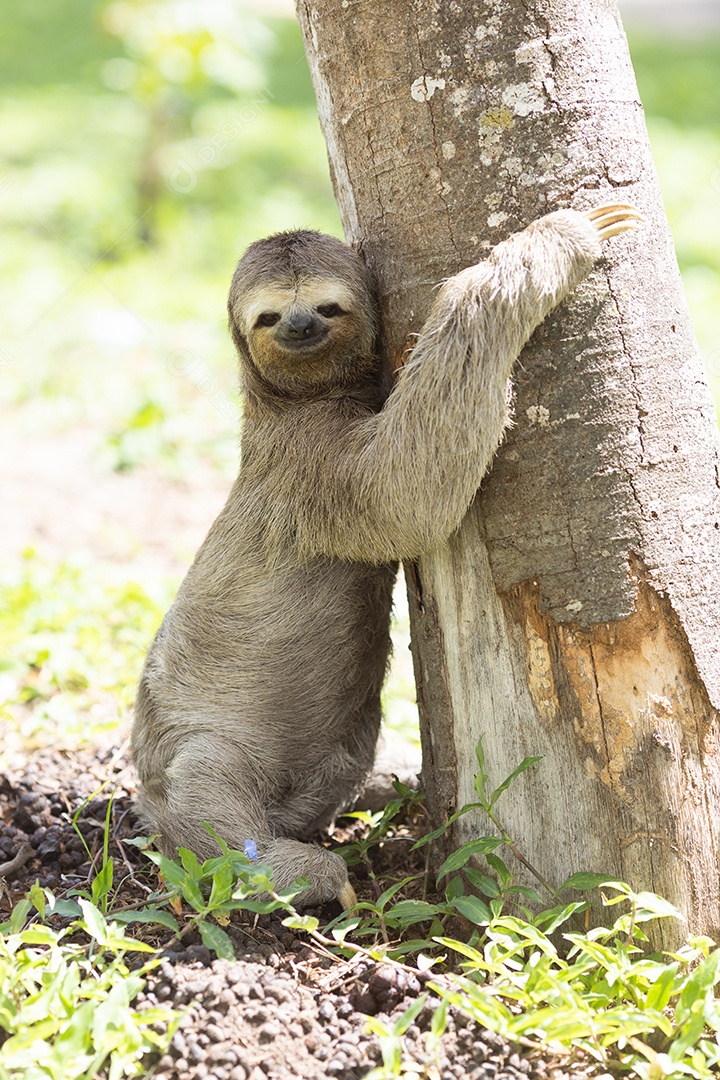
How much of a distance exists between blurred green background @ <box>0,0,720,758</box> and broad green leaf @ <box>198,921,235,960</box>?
80.9 inches

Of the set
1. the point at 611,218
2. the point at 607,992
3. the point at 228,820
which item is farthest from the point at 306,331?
the point at 607,992

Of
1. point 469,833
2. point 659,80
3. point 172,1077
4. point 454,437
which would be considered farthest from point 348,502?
point 659,80

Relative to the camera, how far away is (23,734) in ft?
16.9

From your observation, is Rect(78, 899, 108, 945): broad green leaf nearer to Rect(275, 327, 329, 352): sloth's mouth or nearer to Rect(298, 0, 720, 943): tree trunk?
Rect(298, 0, 720, 943): tree trunk

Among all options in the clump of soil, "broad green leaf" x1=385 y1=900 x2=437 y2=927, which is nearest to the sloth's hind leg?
the clump of soil

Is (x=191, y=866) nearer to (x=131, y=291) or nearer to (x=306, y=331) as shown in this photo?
(x=306, y=331)

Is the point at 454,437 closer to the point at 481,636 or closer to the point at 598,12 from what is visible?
the point at 481,636

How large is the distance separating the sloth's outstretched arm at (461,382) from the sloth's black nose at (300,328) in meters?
0.49

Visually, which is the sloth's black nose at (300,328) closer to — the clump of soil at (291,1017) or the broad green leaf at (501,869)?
the broad green leaf at (501,869)

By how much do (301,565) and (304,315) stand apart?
0.91 metres

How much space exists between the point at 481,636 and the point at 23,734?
281 cm

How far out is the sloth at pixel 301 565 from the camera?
10.8ft

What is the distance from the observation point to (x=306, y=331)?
12.2 ft

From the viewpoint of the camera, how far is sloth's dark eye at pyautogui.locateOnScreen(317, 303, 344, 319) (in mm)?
3679
